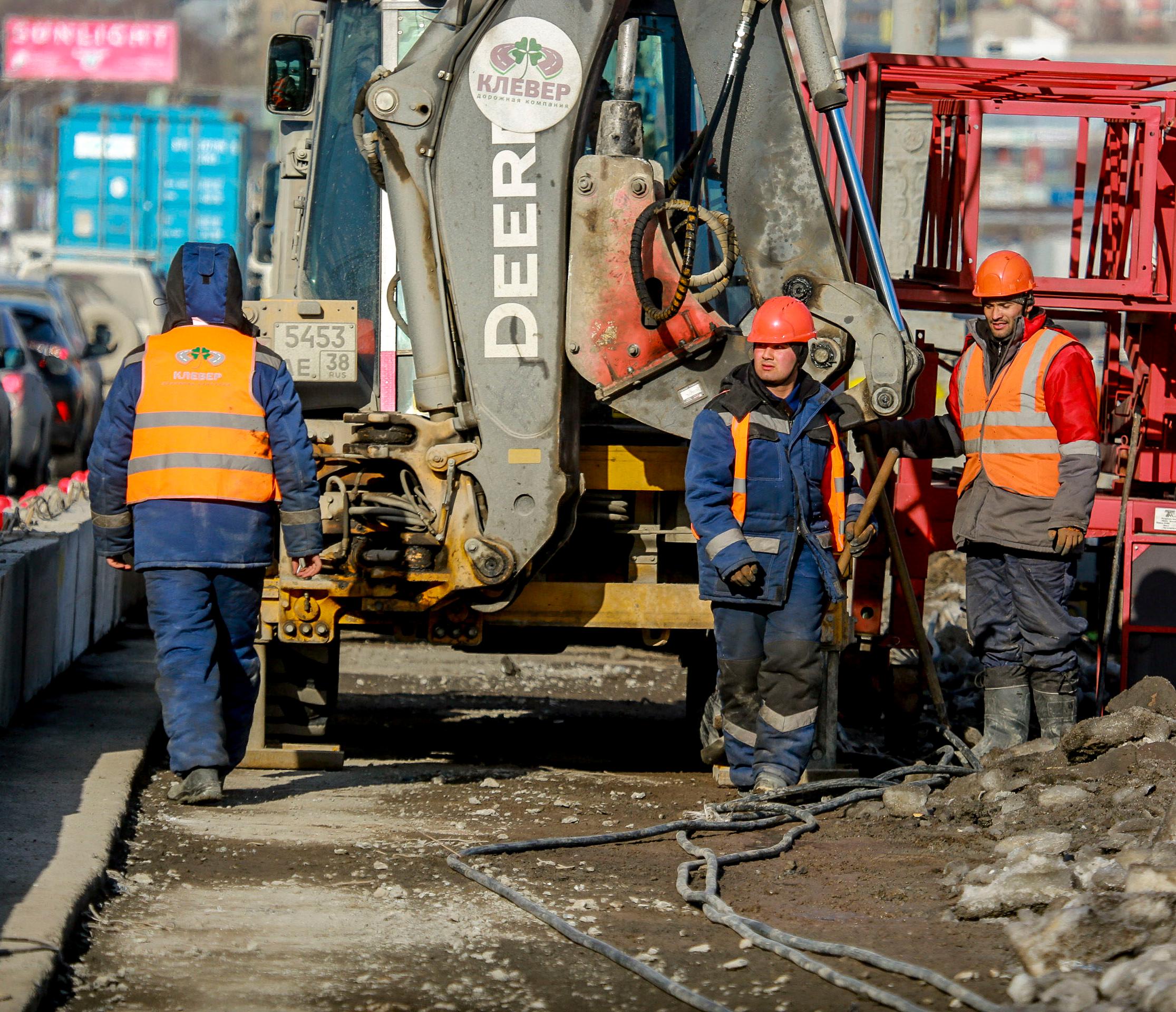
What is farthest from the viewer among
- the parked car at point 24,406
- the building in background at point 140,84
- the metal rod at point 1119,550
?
the building in background at point 140,84

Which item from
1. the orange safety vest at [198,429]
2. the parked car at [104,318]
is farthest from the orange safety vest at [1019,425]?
the parked car at [104,318]

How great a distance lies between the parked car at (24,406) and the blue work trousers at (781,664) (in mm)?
9975

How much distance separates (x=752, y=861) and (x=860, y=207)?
2.49 meters

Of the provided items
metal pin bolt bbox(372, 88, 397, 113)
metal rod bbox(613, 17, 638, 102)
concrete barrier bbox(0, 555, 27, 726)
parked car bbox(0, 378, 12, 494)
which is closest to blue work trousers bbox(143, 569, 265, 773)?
concrete barrier bbox(0, 555, 27, 726)

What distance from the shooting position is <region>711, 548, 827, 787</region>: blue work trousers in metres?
6.75

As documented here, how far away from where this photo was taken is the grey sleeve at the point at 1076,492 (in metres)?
7.20

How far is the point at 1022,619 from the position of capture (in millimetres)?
7410

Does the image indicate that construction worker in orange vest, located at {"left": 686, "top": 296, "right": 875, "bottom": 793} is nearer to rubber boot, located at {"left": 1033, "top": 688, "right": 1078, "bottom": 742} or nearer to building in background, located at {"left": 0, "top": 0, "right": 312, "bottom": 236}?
rubber boot, located at {"left": 1033, "top": 688, "right": 1078, "bottom": 742}

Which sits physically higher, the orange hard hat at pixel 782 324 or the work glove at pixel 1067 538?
the orange hard hat at pixel 782 324

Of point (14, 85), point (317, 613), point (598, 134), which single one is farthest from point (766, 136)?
point (14, 85)

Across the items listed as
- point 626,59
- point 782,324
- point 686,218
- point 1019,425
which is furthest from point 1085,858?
point 626,59

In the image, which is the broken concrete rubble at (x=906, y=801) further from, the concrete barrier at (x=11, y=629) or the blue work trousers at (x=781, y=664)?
the concrete barrier at (x=11, y=629)

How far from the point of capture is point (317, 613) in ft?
22.6

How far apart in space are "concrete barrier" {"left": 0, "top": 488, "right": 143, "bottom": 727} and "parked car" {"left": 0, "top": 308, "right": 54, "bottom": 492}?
5.52m
